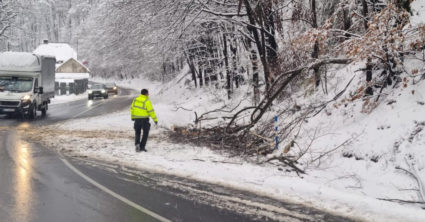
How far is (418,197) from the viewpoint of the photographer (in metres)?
6.77

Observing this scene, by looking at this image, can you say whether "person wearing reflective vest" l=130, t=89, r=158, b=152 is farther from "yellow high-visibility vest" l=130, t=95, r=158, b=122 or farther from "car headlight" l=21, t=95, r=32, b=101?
"car headlight" l=21, t=95, r=32, b=101

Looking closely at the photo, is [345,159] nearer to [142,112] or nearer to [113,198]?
[113,198]

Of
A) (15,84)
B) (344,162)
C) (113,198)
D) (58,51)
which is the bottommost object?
(113,198)

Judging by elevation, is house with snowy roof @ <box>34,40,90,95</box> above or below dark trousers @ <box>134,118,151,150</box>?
above

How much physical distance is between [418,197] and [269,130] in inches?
221

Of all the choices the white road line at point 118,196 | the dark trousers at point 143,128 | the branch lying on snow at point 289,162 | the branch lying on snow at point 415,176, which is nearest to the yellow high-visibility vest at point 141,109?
the dark trousers at point 143,128

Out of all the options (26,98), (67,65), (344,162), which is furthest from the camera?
(67,65)

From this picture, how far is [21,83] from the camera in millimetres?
20609

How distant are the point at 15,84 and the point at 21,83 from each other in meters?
0.28

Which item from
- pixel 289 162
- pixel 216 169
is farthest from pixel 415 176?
pixel 216 169

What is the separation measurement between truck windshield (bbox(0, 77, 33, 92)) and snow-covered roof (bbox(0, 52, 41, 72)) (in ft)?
1.67

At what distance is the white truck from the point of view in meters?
20.0

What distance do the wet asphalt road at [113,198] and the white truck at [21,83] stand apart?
11.1 meters

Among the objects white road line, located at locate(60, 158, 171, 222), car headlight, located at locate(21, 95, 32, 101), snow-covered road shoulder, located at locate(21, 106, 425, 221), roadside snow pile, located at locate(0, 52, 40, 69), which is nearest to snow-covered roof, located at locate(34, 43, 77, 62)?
roadside snow pile, located at locate(0, 52, 40, 69)
